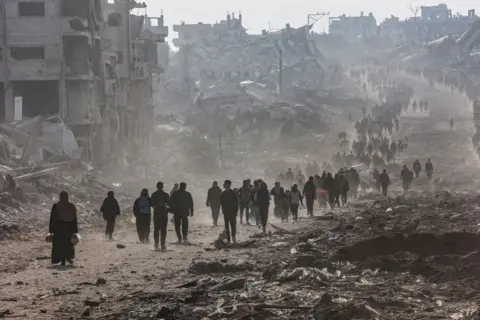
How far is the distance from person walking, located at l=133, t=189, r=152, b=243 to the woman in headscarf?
3.48 meters

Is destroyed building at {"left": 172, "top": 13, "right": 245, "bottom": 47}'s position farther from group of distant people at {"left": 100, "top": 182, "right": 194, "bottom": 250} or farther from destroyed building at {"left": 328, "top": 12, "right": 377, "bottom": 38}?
group of distant people at {"left": 100, "top": 182, "right": 194, "bottom": 250}

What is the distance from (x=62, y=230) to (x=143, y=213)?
12.7ft

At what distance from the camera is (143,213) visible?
15609 millimetres

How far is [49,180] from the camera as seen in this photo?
2512 centimetres

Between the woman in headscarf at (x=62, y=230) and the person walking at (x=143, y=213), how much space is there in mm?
3483

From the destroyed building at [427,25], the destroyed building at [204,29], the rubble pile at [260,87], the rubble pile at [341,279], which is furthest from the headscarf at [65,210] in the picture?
the destroyed building at [427,25]

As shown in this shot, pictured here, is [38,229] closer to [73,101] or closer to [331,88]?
[73,101]

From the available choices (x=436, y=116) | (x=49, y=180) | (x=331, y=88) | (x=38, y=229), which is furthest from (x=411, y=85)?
(x=38, y=229)

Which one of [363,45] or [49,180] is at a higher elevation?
[363,45]

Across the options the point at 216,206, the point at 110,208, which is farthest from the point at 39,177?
the point at 110,208

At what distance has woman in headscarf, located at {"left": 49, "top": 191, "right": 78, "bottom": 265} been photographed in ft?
38.5

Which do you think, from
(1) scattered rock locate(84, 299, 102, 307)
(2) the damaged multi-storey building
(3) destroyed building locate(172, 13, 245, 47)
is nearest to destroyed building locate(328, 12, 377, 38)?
(3) destroyed building locate(172, 13, 245, 47)

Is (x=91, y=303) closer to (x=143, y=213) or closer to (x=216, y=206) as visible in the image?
(x=143, y=213)

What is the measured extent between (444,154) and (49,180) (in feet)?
87.8
